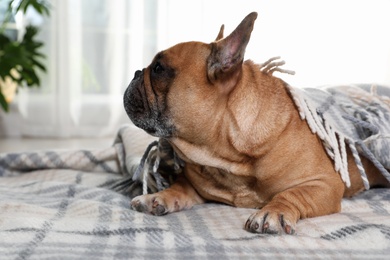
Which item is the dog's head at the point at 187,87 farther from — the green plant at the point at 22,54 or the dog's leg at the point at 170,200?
the green plant at the point at 22,54

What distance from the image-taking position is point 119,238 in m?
0.92

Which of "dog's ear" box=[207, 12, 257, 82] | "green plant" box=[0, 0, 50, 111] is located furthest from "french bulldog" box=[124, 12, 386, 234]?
"green plant" box=[0, 0, 50, 111]

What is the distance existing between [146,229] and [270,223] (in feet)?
0.65

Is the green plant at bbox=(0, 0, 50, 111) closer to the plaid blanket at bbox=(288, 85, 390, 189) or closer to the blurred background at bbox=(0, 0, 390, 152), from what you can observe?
the blurred background at bbox=(0, 0, 390, 152)

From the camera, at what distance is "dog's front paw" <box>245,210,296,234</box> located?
96 cm

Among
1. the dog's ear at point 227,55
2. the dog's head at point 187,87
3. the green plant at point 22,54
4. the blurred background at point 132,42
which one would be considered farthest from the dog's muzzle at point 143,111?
the blurred background at point 132,42

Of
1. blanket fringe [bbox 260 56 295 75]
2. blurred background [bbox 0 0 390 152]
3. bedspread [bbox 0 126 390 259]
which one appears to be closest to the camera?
bedspread [bbox 0 126 390 259]

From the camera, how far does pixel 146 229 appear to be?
38.0 inches

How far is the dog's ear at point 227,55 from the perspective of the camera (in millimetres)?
1037

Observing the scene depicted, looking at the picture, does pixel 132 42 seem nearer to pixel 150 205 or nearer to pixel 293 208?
pixel 150 205

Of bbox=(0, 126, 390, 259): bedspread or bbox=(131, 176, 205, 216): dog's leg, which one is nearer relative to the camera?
bbox=(0, 126, 390, 259): bedspread

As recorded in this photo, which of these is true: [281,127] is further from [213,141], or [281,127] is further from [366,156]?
[366,156]

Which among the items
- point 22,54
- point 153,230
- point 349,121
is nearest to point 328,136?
point 349,121

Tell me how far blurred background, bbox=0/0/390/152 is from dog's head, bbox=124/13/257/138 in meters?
1.86
